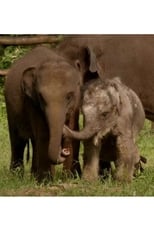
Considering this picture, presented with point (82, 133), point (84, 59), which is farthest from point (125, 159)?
point (84, 59)

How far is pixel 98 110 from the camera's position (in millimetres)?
5793

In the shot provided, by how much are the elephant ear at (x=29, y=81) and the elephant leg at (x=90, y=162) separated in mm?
561

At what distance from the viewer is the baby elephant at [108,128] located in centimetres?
579

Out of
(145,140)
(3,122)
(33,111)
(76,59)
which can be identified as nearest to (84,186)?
(33,111)

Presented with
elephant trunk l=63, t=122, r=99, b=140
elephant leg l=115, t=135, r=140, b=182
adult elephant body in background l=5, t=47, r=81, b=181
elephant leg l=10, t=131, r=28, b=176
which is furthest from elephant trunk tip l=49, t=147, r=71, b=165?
elephant leg l=10, t=131, r=28, b=176

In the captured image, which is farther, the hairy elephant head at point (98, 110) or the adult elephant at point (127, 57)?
the adult elephant at point (127, 57)

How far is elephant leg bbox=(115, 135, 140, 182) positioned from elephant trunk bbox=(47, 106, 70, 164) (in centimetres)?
38

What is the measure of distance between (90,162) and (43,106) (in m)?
0.50

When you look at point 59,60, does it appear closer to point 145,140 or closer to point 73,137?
point 73,137

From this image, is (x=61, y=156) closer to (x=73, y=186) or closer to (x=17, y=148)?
(x=73, y=186)

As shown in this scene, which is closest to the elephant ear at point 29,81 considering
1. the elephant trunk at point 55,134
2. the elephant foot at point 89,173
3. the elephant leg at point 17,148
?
the elephant trunk at point 55,134

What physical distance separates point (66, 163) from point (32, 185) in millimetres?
543

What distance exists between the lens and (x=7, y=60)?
32.2 feet

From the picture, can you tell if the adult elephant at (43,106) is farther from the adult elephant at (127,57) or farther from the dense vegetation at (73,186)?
the adult elephant at (127,57)
